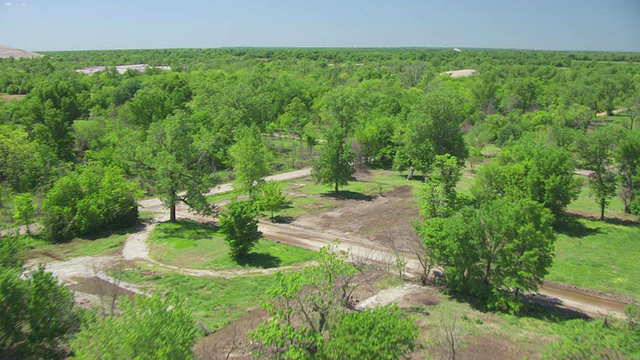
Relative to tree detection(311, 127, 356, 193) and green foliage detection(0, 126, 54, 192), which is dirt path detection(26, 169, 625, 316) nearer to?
tree detection(311, 127, 356, 193)

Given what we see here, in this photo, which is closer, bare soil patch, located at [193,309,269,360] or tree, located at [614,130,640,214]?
bare soil patch, located at [193,309,269,360]

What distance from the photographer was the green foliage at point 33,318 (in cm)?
1525

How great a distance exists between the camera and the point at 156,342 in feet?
41.4

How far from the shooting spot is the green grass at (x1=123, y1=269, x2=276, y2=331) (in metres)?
21.6

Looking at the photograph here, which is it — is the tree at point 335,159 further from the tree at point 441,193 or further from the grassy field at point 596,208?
the grassy field at point 596,208

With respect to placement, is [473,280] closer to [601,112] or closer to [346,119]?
[346,119]

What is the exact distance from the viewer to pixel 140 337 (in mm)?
12523

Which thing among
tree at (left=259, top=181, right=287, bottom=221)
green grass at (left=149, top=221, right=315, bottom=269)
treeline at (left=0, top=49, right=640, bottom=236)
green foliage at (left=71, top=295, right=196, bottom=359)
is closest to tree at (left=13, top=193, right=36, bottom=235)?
treeline at (left=0, top=49, right=640, bottom=236)

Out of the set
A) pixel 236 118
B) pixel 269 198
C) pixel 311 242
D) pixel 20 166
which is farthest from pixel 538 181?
pixel 20 166

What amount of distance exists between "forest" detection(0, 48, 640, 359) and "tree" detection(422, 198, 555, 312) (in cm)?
10

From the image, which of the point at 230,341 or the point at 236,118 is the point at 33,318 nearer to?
the point at 230,341

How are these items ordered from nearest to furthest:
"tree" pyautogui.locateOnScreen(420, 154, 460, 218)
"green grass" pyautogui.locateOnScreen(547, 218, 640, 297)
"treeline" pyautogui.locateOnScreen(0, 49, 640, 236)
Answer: "green grass" pyautogui.locateOnScreen(547, 218, 640, 297), "tree" pyautogui.locateOnScreen(420, 154, 460, 218), "treeline" pyautogui.locateOnScreen(0, 49, 640, 236)

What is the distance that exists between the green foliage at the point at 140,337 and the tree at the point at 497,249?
15000 millimetres

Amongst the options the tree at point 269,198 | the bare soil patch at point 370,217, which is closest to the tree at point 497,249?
the bare soil patch at point 370,217
